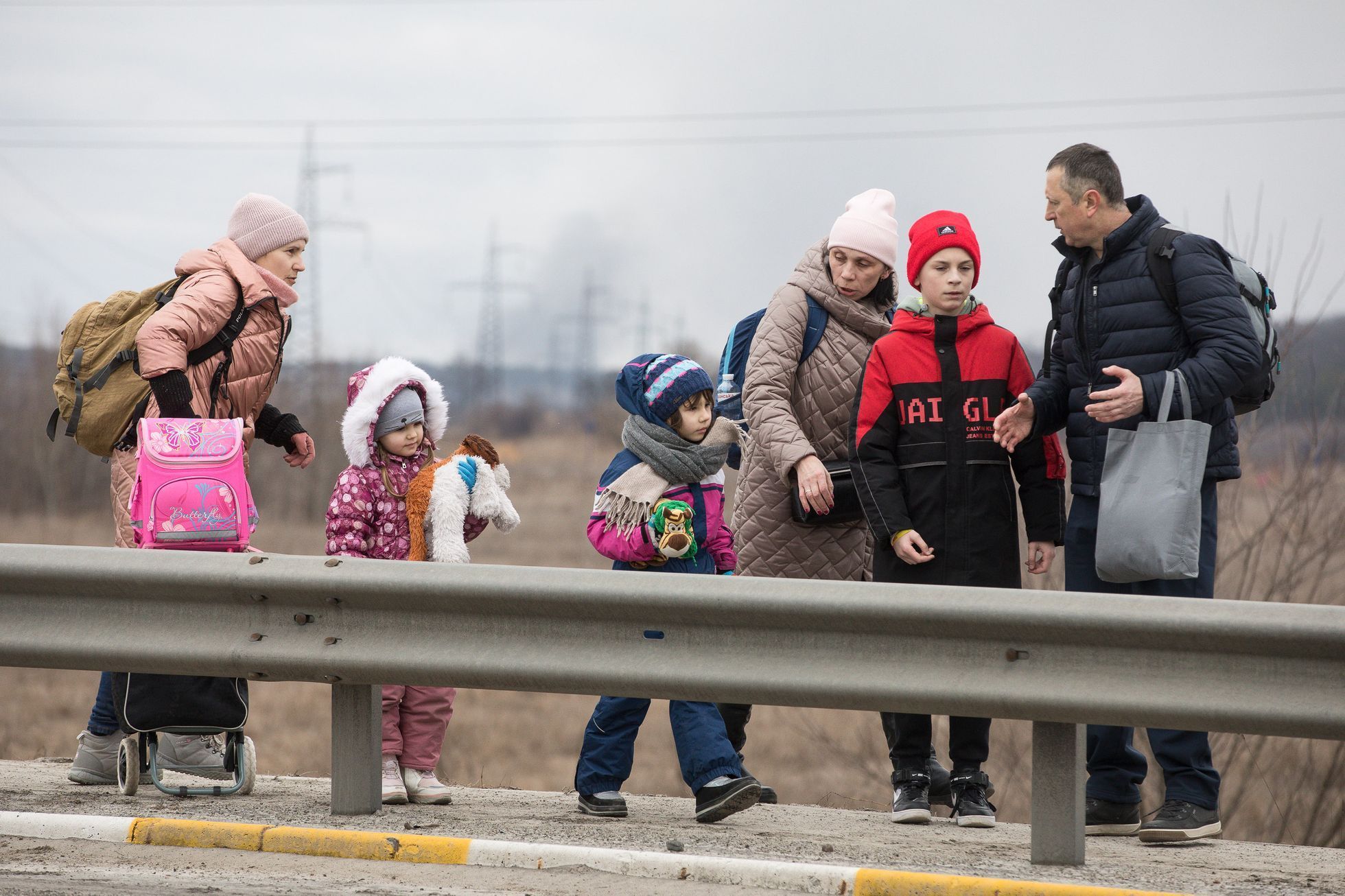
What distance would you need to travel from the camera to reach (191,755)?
4.46 metres

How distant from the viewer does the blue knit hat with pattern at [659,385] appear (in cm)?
452

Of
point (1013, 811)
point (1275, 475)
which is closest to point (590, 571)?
point (1275, 475)


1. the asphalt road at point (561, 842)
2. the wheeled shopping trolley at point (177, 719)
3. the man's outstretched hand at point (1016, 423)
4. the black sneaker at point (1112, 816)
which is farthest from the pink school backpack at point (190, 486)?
the black sneaker at point (1112, 816)

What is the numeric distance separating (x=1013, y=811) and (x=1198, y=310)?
5909mm

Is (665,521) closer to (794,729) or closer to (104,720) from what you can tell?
(104,720)

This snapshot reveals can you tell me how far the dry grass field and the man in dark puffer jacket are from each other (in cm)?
173

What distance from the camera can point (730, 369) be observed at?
5281 millimetres

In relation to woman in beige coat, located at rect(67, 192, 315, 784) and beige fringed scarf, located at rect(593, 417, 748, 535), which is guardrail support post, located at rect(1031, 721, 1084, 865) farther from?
woman in beige coat, located at rect(67, 192, 315, 784)

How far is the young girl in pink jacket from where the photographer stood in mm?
4449

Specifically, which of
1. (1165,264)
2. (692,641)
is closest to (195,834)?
(692,641)

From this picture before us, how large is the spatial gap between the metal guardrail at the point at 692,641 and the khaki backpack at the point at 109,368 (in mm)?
916

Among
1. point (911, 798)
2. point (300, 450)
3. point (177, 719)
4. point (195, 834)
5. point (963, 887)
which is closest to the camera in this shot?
point (963, 887)

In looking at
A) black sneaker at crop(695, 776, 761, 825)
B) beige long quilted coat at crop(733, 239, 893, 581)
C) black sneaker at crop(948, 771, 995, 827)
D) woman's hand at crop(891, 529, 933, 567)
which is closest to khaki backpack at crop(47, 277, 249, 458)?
beige long quilted coat at crop(733, 239, 893, 581)

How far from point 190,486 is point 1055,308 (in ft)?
9.40
